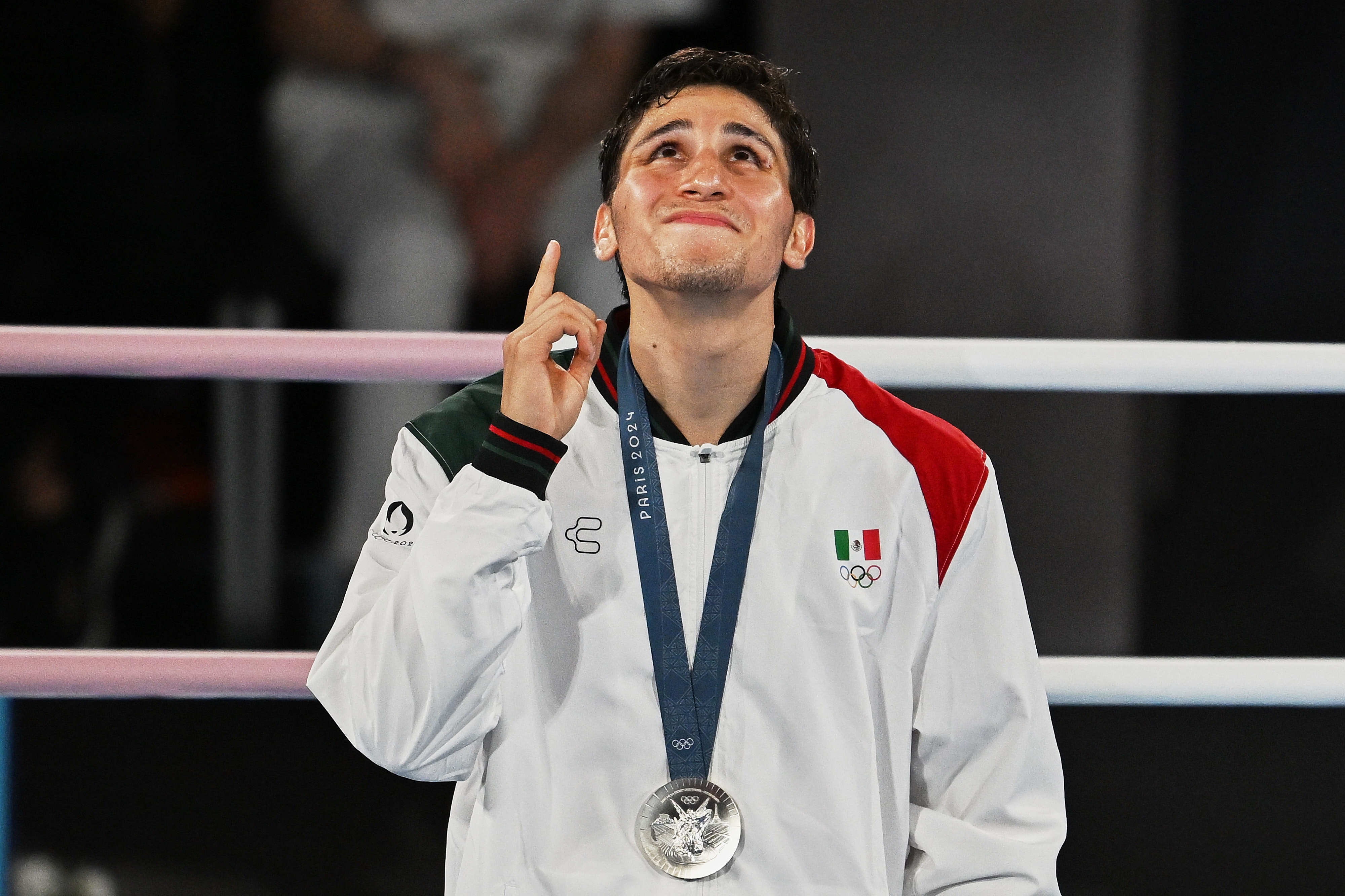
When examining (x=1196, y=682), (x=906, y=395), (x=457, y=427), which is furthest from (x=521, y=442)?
(x=906, y=395)

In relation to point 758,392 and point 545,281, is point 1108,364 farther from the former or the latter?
point 545,281

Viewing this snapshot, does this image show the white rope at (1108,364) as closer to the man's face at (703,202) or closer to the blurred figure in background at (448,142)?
the man's face at (703,202)

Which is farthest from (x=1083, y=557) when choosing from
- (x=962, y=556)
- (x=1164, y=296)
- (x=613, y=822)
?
(x=613, y=822)

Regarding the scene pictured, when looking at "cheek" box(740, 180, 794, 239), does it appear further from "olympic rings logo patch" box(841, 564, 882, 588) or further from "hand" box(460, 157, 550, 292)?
"hand" box(460, 157, 550, 292)

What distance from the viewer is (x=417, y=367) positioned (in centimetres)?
120

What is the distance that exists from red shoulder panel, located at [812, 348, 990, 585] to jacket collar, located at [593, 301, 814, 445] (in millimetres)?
34

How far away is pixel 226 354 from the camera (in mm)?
1182

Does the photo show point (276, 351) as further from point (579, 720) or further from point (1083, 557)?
point (1083, 557)

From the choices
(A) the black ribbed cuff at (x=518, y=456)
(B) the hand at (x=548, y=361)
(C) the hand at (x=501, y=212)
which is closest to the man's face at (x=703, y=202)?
(B) the hand at (x=548, y=361)

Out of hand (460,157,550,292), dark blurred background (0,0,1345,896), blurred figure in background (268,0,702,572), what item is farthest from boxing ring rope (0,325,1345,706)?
hand (460,157,550,292)

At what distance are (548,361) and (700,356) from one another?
20cm

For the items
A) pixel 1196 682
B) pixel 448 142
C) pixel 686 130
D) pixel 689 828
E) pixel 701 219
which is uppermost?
pixel 448 142

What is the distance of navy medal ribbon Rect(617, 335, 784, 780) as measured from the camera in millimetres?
1075

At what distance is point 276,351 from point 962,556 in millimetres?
725
